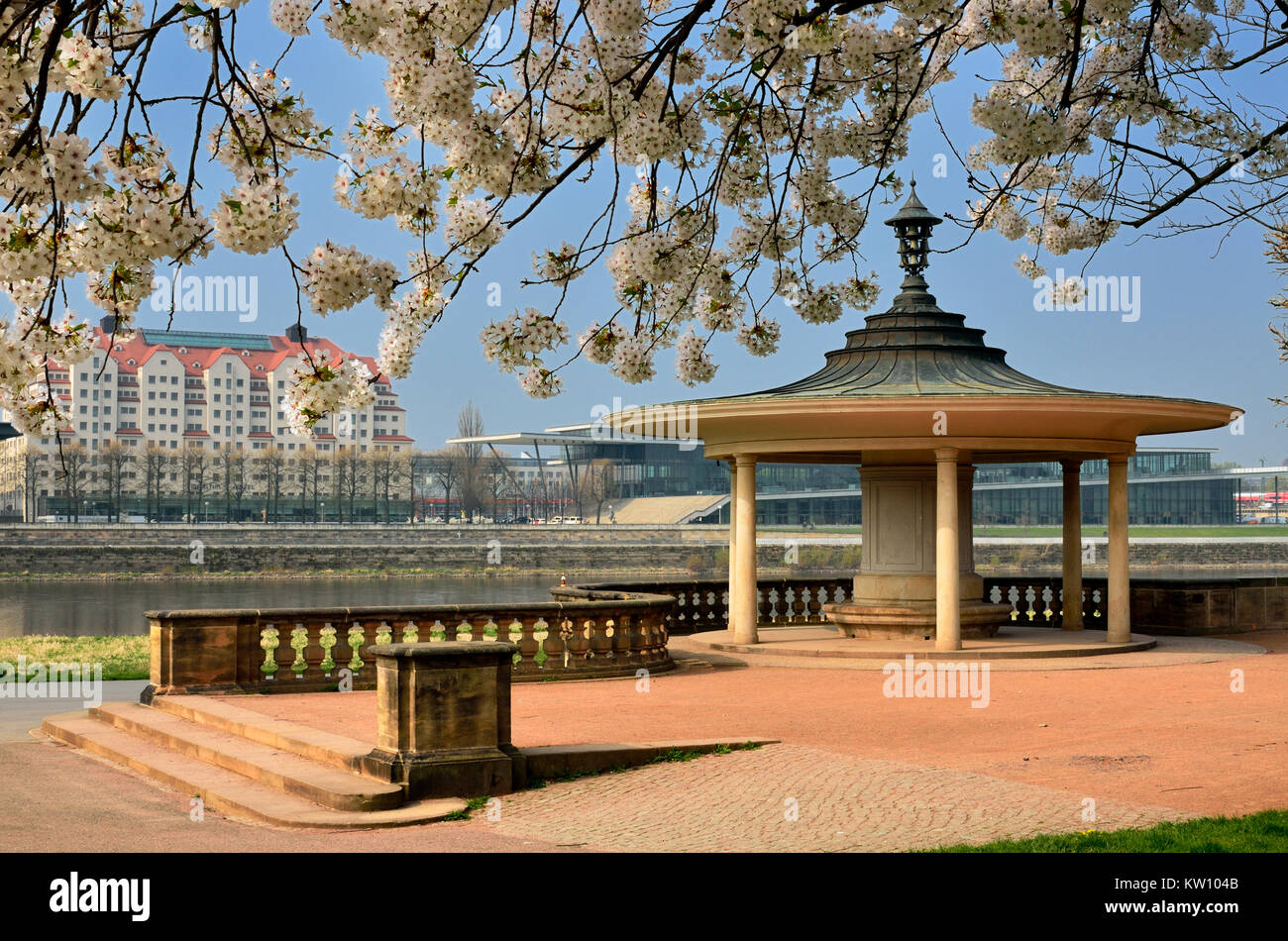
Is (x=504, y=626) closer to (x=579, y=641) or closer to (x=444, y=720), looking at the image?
(x=579, y=641)

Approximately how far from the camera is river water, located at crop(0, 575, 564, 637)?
48406 millimetres

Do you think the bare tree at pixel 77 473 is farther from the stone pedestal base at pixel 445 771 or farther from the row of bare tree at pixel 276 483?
the stone pedestal base at pixel 445 771

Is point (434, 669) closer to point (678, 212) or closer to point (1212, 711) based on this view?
point (678, 212)

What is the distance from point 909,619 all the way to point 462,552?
71.8m

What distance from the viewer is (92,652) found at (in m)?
26.8

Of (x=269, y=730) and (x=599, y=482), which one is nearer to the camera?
(x=269, y=730)

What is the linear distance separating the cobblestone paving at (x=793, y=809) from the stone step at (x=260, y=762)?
859 mm

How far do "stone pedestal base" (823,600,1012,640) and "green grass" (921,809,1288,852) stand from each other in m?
12.6

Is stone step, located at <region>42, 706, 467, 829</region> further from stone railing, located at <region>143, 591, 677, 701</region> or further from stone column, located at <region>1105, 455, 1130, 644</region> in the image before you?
stone column, located at <region>1105, 455, 1130, 644</region>

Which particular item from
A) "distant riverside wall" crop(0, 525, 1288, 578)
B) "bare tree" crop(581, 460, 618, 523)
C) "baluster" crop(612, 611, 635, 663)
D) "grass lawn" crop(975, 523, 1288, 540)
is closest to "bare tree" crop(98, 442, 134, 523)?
"distant riverside wall" crop(0, 525, 1288, 578)

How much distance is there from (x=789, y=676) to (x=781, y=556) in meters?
78.7

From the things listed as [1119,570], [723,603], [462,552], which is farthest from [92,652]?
[462,552]

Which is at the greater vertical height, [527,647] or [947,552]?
[947,552]

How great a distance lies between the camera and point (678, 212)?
8797mm
